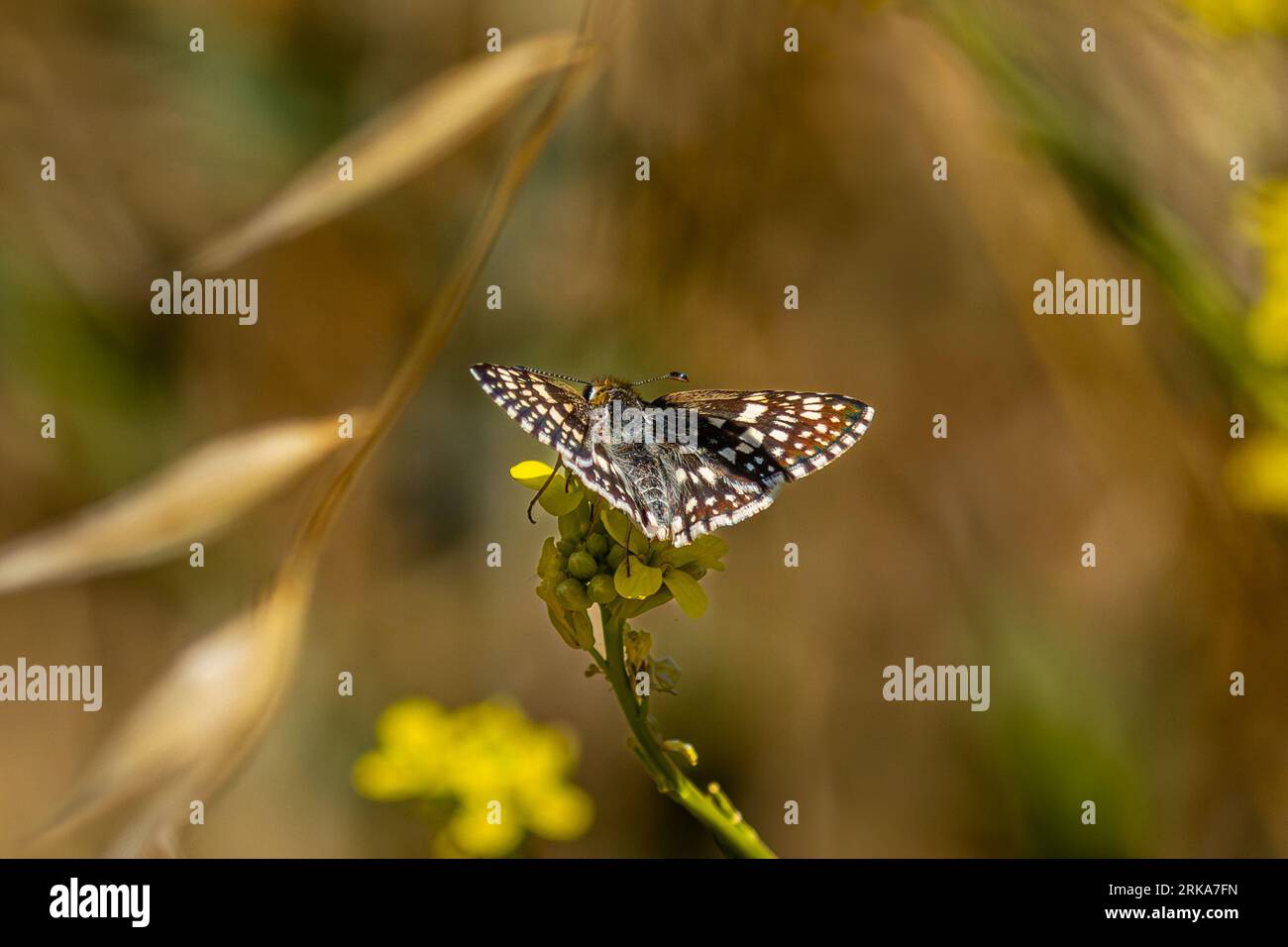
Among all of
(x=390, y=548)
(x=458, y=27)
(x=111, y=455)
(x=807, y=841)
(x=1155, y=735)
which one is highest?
(x=458, y=27)

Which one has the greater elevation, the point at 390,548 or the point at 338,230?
the point at 338,230

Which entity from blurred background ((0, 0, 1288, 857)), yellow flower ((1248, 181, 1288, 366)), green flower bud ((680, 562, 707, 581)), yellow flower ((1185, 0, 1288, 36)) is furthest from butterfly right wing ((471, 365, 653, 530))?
yellow flower ((1185, 0, 1288, 36))

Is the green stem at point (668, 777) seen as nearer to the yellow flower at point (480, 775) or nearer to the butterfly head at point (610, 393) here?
the butterfly head at point (610, 393)

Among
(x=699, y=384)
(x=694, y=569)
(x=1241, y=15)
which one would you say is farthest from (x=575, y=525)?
(x=1241, y=15)

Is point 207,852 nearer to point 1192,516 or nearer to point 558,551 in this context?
point 558,551

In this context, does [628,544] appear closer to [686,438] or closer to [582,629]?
[582,629]

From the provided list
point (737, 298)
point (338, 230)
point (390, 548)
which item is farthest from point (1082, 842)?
point (338, 230)
